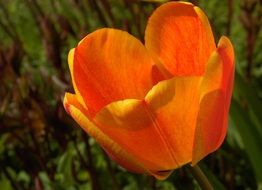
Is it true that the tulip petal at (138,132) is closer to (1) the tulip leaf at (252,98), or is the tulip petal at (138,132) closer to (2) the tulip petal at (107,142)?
(2) the tulip petal at (107,142)

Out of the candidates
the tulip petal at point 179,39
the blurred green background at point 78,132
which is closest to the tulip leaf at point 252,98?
the blurred green background at point 78,132

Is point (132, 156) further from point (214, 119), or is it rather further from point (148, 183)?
point (148, 183)

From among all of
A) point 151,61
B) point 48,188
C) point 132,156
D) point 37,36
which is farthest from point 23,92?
point 37,36

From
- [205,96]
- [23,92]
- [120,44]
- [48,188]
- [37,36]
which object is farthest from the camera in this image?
[37,36]

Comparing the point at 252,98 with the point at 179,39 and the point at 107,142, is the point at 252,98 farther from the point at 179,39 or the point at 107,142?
the point at 107,142

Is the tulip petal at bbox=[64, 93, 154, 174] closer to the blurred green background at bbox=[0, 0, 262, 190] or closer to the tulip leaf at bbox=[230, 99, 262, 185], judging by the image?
the blurred green background at bbox=[0, 0, 262, 190]
